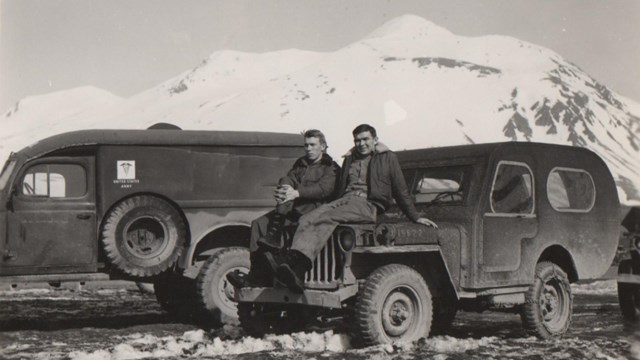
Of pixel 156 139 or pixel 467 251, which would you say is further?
pixel 156 139

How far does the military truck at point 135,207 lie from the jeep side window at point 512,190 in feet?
10.3

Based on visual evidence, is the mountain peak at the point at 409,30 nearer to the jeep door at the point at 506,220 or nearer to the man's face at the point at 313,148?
the jeep door at the point at 506,220

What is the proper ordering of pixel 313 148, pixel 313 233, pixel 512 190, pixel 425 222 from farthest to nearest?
pixel 512 190 < pixel 313 148 < pixel 425 222 < pixel 313 233

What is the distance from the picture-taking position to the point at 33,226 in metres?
8.91

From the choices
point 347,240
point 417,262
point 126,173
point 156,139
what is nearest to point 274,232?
point 347,240

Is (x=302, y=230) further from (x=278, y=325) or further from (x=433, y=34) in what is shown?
(x=433, y=34)

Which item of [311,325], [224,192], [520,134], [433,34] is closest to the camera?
[311,325]

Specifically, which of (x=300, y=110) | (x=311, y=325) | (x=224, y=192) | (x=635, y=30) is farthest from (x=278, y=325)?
(x=300, y=110)

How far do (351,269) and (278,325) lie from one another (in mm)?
1422

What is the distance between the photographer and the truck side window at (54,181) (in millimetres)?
9102

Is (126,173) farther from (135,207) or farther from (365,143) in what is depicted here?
(365,143)

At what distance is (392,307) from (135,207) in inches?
142

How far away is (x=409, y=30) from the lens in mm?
145375

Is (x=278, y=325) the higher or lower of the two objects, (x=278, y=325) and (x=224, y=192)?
the lower
